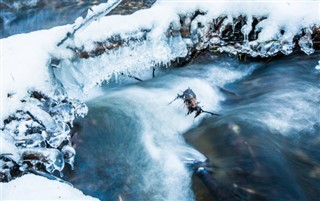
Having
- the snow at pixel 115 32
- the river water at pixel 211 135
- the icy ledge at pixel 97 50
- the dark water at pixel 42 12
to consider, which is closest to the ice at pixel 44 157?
the icy ledge at pixel 97 50

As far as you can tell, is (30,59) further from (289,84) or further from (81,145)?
(289,84)

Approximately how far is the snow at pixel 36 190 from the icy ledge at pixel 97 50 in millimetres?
411

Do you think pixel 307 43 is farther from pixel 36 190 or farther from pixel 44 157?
pixel 36 190

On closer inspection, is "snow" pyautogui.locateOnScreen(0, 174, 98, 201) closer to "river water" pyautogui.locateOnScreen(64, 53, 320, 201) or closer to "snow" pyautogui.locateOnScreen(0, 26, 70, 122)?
"river water" pyautogui.locateOnScreen(64, 53, 320, 201)

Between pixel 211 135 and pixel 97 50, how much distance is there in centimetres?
154

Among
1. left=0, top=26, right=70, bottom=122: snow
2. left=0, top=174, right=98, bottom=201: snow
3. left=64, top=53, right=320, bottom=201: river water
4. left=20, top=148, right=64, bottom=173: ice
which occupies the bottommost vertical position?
left=64, top=53, right=320, bottom=201: river water

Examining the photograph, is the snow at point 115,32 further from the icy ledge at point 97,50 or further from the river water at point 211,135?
the river water at point 211,135

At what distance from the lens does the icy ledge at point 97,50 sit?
11.1 ft

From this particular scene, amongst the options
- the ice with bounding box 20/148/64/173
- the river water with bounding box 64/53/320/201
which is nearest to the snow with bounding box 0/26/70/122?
the ice with bounding box 20/148/64/173

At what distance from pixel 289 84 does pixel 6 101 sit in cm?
294

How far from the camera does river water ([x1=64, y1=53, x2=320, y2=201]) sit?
324 cm

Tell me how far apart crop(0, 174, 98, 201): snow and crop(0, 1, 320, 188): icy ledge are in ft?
1.35

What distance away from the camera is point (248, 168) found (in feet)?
10.5

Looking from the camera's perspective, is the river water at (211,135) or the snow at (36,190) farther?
the river water at (211,135)
